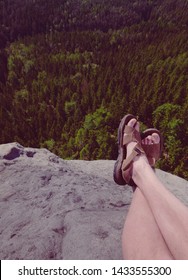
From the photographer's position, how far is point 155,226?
7.86 feet

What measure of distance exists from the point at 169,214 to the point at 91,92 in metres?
28.9

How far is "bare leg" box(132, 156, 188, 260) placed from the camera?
201 centimetres

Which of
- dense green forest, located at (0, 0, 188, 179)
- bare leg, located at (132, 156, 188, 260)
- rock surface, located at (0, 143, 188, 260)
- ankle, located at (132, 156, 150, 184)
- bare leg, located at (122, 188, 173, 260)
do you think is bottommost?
dense green forest, located at (0, 0, 188, 179)

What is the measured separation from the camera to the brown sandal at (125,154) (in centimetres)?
339

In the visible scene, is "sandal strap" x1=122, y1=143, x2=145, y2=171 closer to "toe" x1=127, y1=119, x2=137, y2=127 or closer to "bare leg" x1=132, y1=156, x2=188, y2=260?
"bare leg" x1=132, y1=156, x2=188, y2=260

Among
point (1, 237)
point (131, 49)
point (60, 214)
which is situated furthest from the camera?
point (131, 49)

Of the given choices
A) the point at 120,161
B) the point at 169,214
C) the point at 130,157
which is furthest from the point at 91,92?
the point at 169,214

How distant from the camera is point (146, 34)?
65.4 metres

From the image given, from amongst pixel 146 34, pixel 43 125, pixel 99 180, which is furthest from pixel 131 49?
pixel 99 180

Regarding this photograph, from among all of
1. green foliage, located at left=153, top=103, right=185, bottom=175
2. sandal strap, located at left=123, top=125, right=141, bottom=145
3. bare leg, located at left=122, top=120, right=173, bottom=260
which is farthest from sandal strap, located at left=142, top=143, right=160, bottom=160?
green foliage, located at left=153, top=103, right=185, bottom=175

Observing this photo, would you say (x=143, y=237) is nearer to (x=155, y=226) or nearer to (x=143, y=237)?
(x=143, y=237)

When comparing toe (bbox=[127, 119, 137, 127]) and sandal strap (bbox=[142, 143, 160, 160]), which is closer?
sandal strap (bbox=[142, 143, 160, 160])
